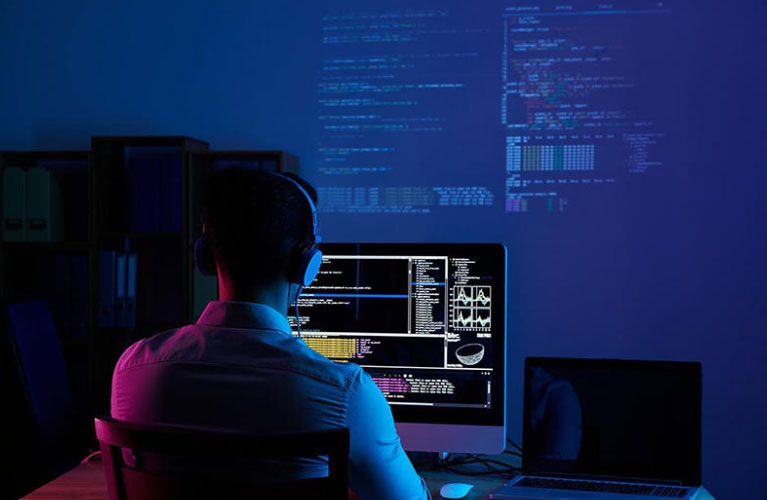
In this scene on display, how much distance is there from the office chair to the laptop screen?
91cm

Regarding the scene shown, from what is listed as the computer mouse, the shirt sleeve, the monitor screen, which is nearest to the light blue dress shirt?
the shirt sleeve

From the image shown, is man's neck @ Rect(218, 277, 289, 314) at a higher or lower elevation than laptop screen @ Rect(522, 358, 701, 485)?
higher

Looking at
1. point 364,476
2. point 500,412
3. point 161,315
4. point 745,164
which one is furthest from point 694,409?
point 161,315

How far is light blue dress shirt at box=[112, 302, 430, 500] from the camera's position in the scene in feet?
3.93

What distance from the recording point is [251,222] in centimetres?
134

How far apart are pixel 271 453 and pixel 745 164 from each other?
119 inches

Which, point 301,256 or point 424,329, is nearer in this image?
point 301,256

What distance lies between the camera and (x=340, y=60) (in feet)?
11.9

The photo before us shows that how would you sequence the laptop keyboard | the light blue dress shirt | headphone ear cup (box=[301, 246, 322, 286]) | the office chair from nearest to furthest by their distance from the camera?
the office chair
the light blue dress shirt
headphone ear cup (box=[301, 246, 322, 286])
the laptop keyboard

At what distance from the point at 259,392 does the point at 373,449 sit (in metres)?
0.21

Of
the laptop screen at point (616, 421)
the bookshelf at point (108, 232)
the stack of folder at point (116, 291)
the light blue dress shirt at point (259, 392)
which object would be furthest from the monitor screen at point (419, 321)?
the stack of folder at point (116, 291)

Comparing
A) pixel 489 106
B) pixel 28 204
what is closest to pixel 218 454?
pixel 489 106

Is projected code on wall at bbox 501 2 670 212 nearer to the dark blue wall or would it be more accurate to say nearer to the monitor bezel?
the dark blue wall

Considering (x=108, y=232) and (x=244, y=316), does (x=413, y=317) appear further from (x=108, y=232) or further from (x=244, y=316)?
(x=108, y=232)
